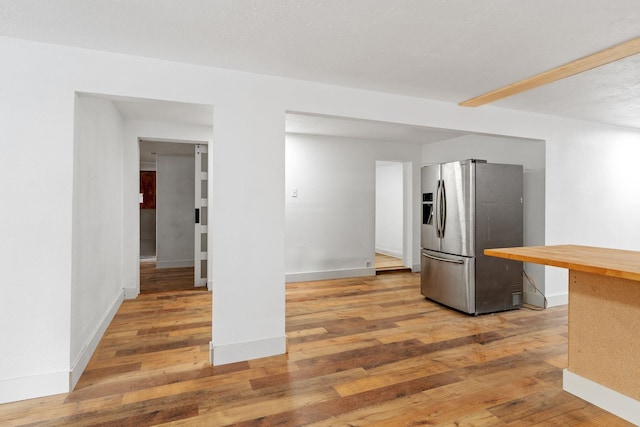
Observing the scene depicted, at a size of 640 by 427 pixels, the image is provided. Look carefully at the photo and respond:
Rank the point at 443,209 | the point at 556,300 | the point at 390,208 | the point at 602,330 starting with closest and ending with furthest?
the point at 602,330 → the point at 443,209 → the point at 556,300 → the point at 390,208

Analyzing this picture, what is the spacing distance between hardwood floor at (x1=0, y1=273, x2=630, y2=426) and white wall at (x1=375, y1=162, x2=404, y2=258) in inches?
169

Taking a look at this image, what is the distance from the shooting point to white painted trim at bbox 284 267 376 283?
17.9 feet

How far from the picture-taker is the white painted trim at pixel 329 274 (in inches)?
214

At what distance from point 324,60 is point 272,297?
6.21 feet

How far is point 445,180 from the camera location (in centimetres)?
417

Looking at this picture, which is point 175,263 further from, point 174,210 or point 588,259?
point 588,259

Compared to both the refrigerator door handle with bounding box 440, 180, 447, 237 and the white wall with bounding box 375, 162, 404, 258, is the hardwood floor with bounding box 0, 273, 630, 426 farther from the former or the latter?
the white wall with bounding box 375, 162, 404, 258

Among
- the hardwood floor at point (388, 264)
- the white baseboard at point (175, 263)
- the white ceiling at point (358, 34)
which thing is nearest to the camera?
the white ceiling at point (358, 34)

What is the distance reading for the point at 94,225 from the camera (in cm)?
298

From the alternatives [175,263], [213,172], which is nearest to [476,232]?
[213,172]

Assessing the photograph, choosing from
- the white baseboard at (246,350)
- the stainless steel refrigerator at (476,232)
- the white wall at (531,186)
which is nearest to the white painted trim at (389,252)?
the white wall at (531,186)

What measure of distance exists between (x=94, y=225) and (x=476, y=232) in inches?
151

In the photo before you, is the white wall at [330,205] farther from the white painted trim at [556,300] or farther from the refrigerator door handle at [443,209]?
the white painted trim at [556,300]

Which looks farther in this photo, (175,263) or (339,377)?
(175,263)
